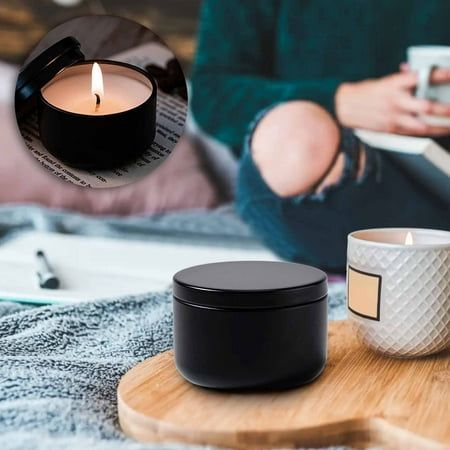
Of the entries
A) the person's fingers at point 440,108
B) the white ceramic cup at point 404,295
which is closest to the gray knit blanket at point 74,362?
the white ceramic cup at point 404,295

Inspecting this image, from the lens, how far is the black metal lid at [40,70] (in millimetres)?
355

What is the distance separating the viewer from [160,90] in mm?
394

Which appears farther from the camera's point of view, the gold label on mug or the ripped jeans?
the ripped jeans

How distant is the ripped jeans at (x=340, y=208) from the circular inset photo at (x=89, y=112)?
830mm

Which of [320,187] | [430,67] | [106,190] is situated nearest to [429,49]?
[430,67]

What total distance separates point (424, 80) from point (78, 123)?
0.92 m

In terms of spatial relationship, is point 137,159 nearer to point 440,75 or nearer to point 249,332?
point 249,332

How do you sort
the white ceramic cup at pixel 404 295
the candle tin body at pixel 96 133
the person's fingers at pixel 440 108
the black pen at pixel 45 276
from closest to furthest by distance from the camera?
the candle tin body at pixel 96 133 → the white ceramic cup at pixel 404 295 → the black pen at pixel 45 276 → the person's fingers at pixel 440 108

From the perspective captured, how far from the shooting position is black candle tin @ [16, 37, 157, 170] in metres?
0.35

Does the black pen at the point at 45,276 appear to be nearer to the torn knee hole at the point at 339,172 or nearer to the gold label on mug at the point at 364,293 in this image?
the torn knee hole at the point at 339,172

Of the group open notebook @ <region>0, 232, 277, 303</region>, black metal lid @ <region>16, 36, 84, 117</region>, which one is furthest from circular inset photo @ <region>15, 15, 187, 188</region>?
open notebook @ <region>0, 232, 277, 303</region>

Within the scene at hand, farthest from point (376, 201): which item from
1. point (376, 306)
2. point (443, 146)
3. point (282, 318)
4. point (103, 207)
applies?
point (282, 318)

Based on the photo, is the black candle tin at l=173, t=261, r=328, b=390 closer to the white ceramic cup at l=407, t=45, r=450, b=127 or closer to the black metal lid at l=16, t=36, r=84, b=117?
the black metal lid at l=16, t=36, r=84, b=117

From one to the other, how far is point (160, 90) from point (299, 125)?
830 millimetres
